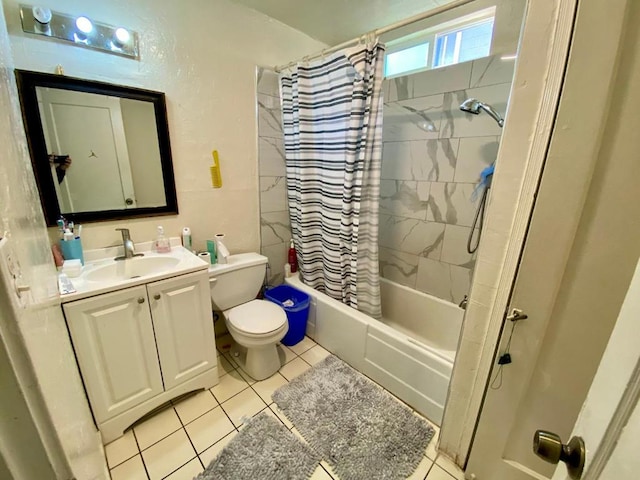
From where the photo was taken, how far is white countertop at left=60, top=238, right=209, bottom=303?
116 cm

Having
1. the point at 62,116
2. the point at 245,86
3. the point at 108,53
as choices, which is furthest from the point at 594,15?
the point at 62,116

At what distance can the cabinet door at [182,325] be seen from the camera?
1361 mm

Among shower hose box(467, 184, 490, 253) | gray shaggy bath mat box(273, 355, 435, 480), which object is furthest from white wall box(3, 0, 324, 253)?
shower hose box(467, 184, 490, 253)

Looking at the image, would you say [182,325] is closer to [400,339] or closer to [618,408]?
[400,339]

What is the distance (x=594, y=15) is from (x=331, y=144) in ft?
4.17

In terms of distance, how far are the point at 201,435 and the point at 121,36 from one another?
2126mm

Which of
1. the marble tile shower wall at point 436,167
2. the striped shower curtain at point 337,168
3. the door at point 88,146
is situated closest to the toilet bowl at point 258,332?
the striped shower curtain at point 337,168

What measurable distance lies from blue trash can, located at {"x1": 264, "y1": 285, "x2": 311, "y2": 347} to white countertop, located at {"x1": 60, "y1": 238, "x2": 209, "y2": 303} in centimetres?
76

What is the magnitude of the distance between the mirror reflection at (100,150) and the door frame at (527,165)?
70.7 inches

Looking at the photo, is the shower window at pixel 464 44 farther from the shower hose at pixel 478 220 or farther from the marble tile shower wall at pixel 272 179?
the marble tile shower wall at pixel 272 179

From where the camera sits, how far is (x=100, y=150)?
145 cm

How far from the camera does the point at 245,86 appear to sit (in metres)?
1.88

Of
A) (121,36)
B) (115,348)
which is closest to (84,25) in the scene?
(121,36)

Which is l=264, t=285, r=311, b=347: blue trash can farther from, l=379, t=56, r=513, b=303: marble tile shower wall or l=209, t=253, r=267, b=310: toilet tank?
l=379, t=56, r=513, b=303: marble tile shower wall
